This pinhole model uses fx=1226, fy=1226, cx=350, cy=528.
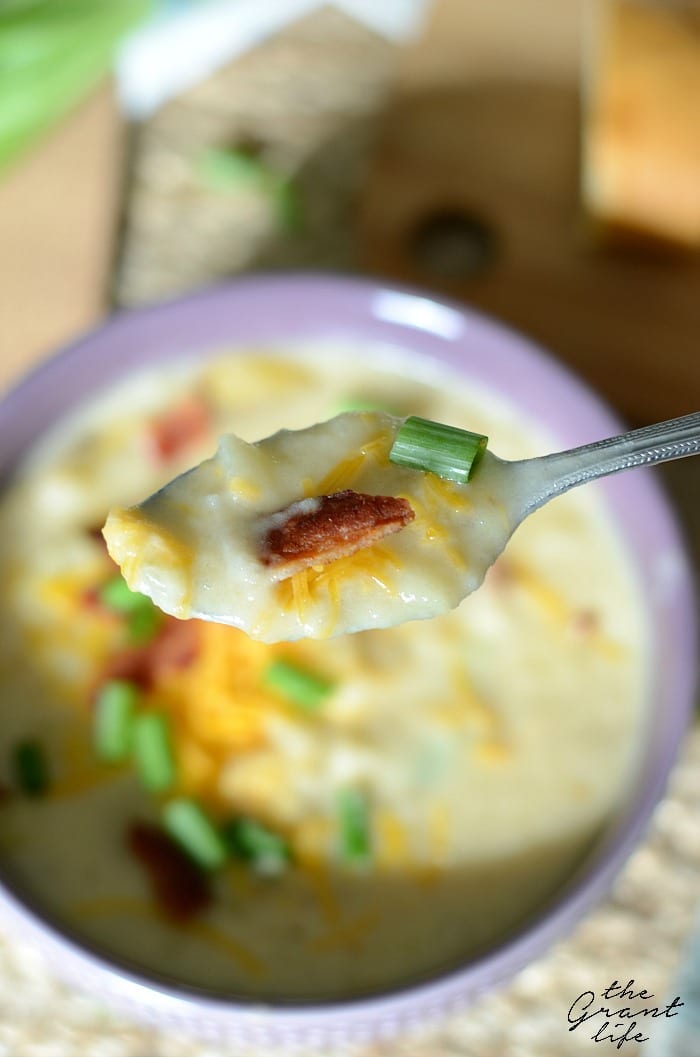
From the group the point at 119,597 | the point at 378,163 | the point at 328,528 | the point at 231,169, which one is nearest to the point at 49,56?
the point at 231,169

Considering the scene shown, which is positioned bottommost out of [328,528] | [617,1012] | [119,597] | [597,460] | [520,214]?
[617,1012]

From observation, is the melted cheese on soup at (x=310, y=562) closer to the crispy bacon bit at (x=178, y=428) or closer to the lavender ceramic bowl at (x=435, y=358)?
the lavender ceramic bowl at (x=435, y=358)

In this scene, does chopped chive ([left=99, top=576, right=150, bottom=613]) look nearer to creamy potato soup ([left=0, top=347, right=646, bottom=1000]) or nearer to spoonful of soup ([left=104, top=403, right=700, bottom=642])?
creamy potato soup ([left=0, top=347, right=646, bottom=1000])

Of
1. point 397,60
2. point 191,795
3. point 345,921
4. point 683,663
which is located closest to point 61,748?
point 191,795

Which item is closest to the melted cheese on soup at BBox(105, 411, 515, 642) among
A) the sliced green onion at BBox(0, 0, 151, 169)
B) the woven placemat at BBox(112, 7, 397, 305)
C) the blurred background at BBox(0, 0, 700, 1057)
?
the blurred background at BBox(0, 0, 700, 1057)

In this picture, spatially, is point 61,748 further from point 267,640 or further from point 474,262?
point 474,262

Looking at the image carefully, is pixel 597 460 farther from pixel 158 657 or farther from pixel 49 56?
pixel 49 56
